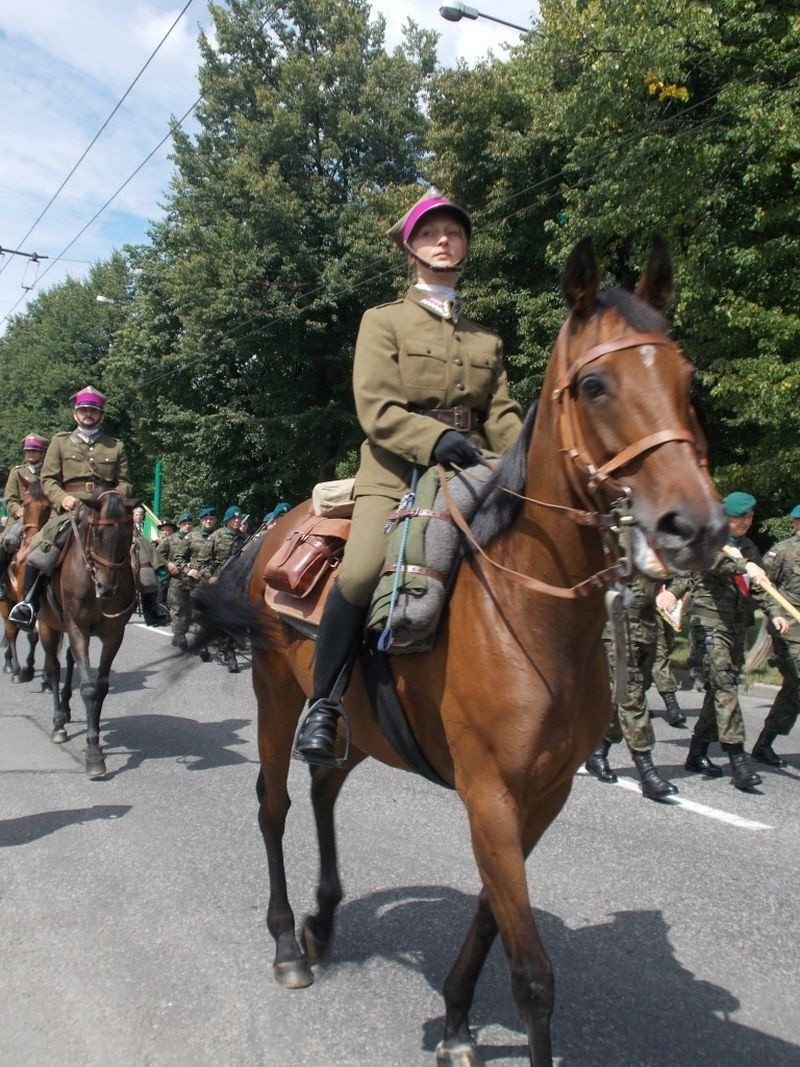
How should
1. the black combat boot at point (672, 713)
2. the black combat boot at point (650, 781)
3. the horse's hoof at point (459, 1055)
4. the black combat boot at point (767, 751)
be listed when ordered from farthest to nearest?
the black combat boot at point (672, 713)
the black combat boot at point (767, 751)
the black combat boot at point (650, 781)
the horse's hoof at point (459, 1055)

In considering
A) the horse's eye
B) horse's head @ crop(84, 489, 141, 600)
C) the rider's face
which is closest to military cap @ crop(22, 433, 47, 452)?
the rider's face

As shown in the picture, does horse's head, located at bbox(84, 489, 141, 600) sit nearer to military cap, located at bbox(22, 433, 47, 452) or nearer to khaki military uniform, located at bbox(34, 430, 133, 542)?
khaki military uniform, located at bbox(34, 430, 133, 542)

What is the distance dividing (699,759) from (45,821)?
5.24 metres

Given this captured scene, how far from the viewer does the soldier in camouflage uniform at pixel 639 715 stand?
7539 mm

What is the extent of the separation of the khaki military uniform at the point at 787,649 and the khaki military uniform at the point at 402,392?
583 cm

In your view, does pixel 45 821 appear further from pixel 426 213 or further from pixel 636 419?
pixel 636 419

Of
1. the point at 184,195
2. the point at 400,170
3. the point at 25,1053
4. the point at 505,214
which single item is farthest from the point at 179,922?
the point at 184,195

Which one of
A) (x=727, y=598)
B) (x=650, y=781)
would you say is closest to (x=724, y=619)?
(x=727, y=598)

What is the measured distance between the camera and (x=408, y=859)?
19.0 ft

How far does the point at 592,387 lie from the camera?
2.81 meters

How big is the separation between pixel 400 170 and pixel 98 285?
28706mm

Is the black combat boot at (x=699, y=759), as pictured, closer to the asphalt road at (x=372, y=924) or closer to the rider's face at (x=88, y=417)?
the asphalt road at (x=372, y=924)

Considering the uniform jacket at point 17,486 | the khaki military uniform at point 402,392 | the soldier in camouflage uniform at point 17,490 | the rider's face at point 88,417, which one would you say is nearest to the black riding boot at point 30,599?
the rider's face at point 88,417

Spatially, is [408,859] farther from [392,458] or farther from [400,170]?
[400,170]
